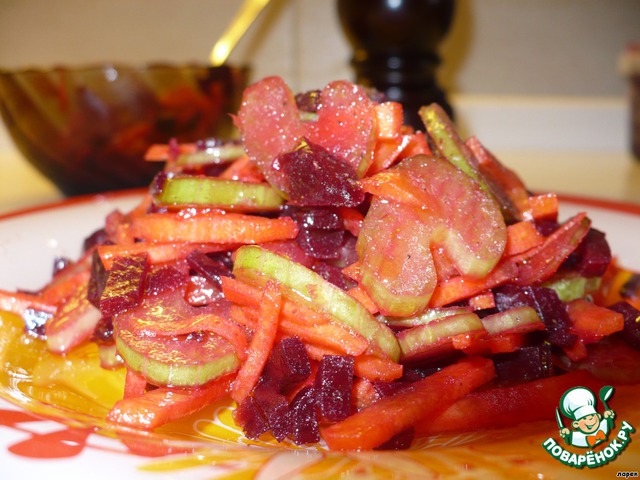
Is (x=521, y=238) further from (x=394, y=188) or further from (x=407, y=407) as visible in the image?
(x=407, y=407)

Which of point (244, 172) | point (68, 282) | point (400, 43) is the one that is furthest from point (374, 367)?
point (400, 43)

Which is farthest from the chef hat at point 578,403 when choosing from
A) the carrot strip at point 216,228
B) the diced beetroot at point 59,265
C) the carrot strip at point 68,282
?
the diced beetroot at point 59,265

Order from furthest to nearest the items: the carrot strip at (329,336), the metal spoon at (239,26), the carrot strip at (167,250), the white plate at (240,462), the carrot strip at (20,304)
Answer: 1. the metal spoon at (239,26)
2. the carrot strip at (20,304)
3. the carrot strip at (167,250)
4. the carrot strip at (329,336)
5. the white plate at (240,462)

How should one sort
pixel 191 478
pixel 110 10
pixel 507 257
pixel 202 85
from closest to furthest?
pixel 191 478 < pixel 507 257 < pixel 202 85 < pixel 110 10

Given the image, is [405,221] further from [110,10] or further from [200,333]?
[110,10]

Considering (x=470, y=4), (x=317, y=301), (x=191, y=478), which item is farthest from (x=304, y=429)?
(x=470, y=4)

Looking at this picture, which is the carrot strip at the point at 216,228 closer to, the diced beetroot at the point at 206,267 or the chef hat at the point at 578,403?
the diced beetroot at the point at 206,267
